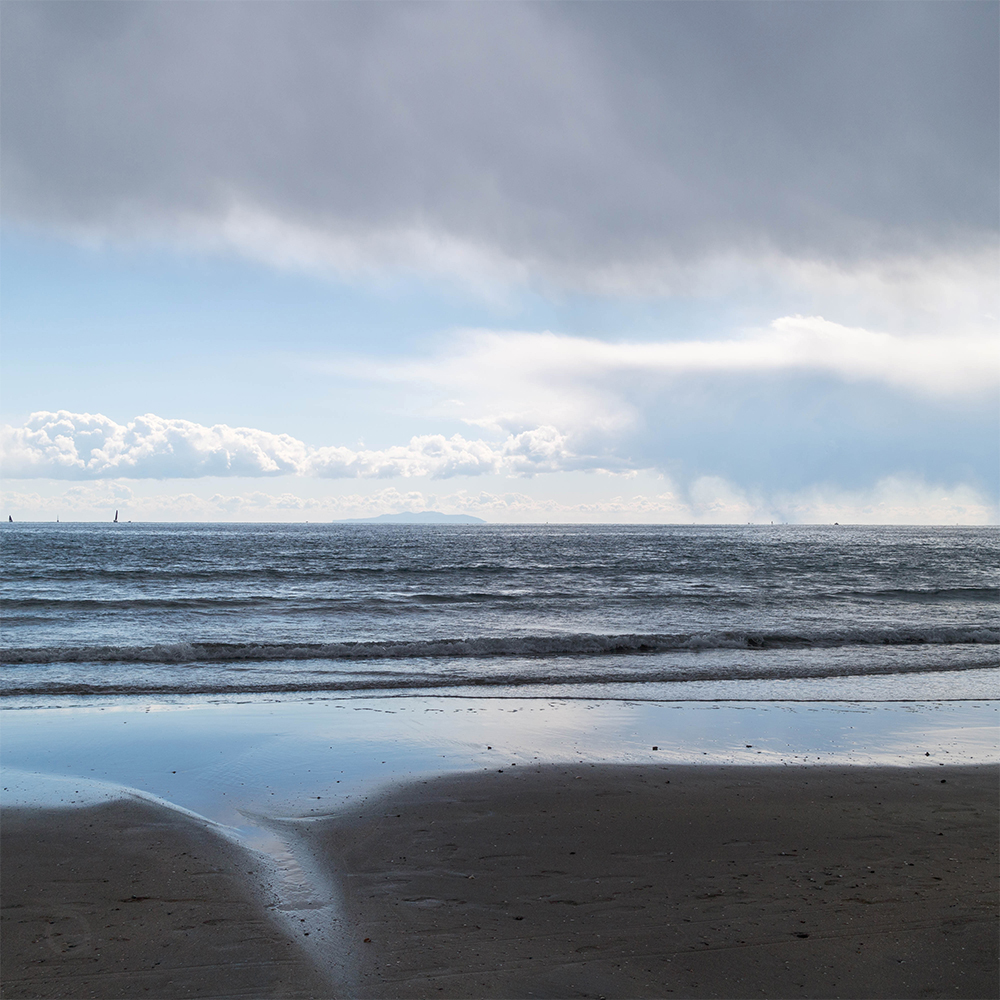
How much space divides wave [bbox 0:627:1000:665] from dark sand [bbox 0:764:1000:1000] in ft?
36.4

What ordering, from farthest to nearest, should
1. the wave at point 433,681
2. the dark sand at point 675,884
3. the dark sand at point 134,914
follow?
1. the wave at point 433,681
2. the dark sand at point 675,884
3. the dark sand at point 134,914

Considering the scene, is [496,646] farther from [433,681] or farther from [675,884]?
[675,884]

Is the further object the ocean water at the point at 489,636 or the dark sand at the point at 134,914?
the ocean water at the point at 489,636

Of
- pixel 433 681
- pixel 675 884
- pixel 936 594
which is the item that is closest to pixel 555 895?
pixel 675 884

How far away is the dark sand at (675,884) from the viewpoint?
15.2 ft

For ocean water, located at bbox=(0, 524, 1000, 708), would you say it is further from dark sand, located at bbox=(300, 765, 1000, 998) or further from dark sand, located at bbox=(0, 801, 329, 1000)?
dark sand, located at bbox=(0, 801, 329, 1000)

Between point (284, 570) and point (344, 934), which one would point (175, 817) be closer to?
point (344, 934)

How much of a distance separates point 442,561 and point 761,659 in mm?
41895

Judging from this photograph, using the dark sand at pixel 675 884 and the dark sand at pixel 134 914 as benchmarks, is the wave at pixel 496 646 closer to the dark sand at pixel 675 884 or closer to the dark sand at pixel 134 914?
the dark sand at pixel 675 884

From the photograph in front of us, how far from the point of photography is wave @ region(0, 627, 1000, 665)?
17.9 metres

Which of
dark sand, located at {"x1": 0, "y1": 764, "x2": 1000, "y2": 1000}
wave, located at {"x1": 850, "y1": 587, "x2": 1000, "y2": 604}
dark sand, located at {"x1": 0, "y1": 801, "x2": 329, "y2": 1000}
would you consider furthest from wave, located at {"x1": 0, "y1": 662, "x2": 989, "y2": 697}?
wave, located at {"x1": 850, "y1": 587, "x2": 1000, "y2": 604}

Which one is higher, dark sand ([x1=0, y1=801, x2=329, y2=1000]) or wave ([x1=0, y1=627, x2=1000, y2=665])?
dark sand ([x1=0, y1=801, x2=329, y2=1000])

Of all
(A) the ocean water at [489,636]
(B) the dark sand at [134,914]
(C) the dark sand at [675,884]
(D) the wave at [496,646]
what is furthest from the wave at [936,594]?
(B) the dark sand at [134,914]

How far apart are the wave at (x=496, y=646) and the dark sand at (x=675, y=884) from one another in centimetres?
1083
